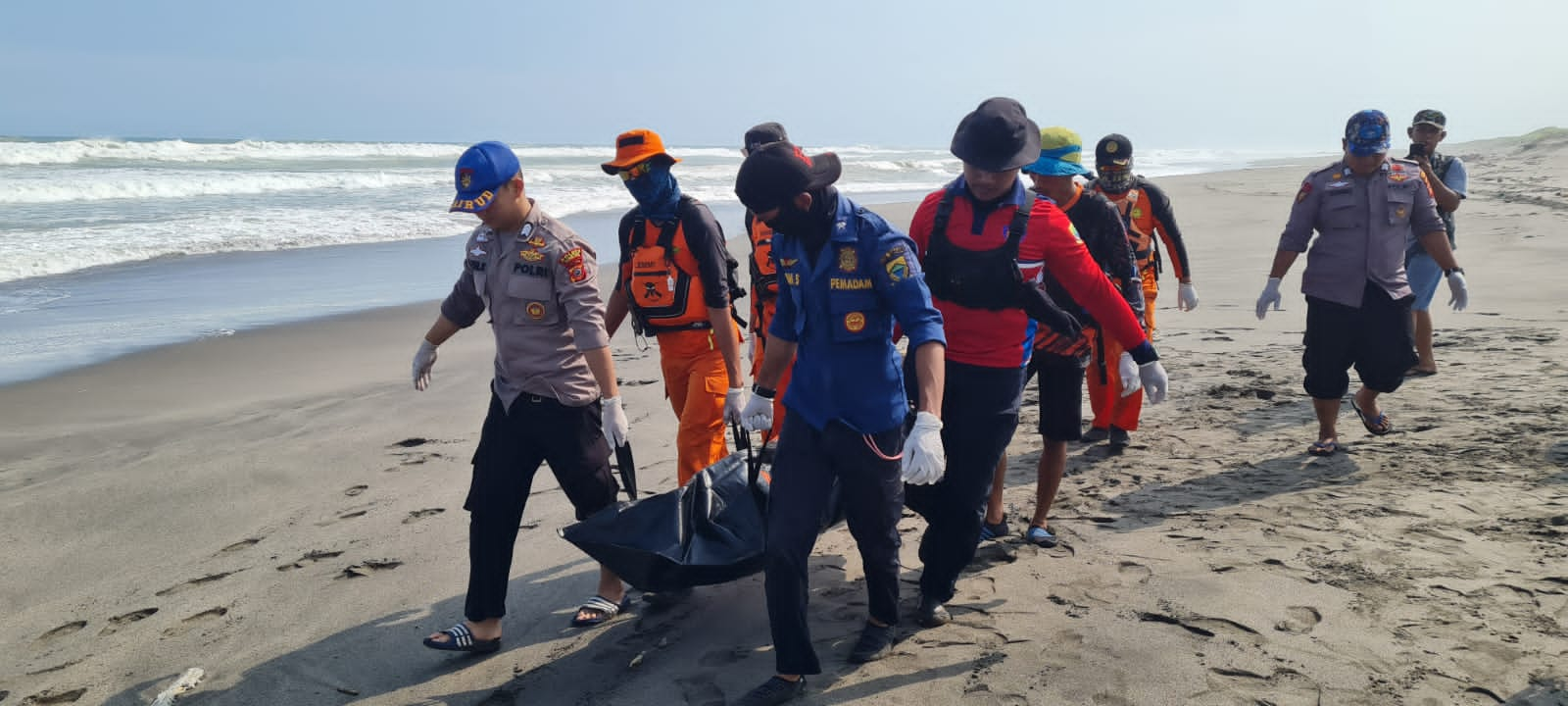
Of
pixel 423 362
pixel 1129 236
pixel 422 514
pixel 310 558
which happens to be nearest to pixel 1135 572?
pixel 1129 236

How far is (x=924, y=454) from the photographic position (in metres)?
2.88

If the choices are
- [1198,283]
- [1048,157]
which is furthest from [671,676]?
[1198,283]

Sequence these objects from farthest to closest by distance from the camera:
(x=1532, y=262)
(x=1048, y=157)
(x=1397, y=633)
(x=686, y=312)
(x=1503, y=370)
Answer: (x=1532, y=262)
(x=1503, y=370)
(x=1048, y=157)
(x=686, y=312)
(x=1397, y=633)

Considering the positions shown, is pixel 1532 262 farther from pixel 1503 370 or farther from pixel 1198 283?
pixel 1503 370

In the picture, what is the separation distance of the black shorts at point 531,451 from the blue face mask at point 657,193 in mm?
890

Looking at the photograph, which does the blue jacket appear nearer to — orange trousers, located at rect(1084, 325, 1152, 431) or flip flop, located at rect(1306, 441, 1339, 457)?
orange trousers, located at rect(1084, 325, 1152, 431)

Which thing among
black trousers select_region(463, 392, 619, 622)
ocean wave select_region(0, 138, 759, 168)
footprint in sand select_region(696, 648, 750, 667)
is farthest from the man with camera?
ocean wave select_region(0, 138, 759, 168)

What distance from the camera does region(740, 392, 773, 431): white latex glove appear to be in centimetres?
338

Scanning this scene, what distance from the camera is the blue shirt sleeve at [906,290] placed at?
2.94 metres

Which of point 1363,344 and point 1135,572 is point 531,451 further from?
point 1363,344

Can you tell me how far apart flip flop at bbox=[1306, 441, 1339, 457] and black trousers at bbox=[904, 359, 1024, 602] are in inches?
104

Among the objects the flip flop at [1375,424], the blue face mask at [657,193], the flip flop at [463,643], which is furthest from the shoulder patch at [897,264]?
the flip flop at [1375,424]

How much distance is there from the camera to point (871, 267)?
2.98 m

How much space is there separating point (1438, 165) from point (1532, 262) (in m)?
4.61
